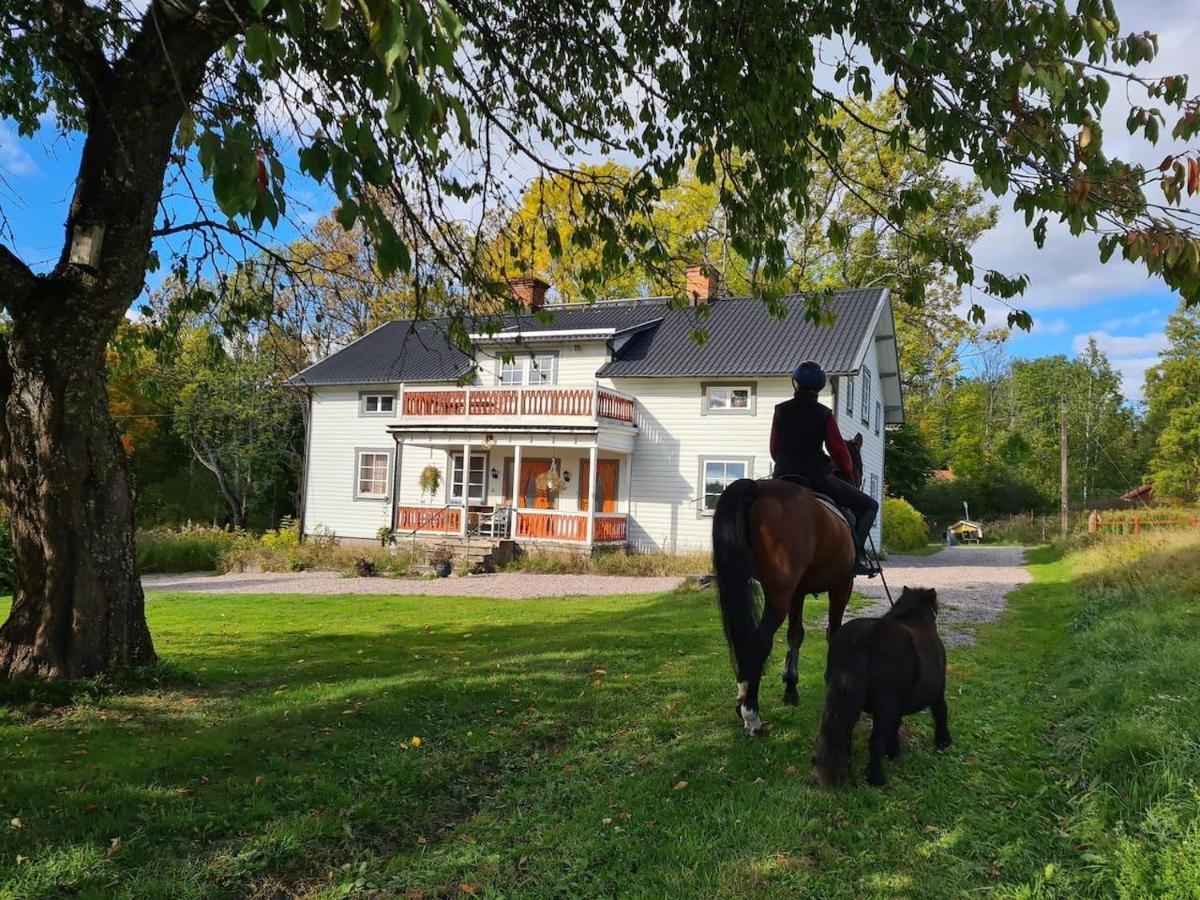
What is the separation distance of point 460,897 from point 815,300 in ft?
17.3

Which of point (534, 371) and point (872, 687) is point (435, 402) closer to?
→ point (534, 371)

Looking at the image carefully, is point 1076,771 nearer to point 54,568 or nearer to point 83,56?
point 54,568

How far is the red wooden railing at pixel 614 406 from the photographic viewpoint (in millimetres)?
21875

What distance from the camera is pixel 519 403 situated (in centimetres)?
2325

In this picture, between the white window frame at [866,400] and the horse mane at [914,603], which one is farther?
the white window frame at [866,400]

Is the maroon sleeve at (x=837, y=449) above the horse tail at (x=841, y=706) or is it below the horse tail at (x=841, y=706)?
above

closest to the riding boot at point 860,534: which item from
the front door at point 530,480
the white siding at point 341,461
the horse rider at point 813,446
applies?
the horse rider at point 813,446

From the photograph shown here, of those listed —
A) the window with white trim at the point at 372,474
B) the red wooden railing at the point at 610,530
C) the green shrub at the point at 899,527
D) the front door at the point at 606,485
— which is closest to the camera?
the red wooden railing at the point at 610,530

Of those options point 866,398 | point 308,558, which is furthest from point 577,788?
point 866,398

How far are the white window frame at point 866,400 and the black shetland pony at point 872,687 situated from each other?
2073 centimetres

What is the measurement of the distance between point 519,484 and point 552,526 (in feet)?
8.23

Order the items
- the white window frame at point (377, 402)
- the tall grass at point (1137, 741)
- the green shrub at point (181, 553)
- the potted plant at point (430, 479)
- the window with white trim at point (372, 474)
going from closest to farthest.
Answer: the tall grass at point (1137, 741)
the green shrub at point (181, 553)
the potted plant at point (430, 479)
the window with white trim at point (372, 474)
the white window frame at point (377, 402)

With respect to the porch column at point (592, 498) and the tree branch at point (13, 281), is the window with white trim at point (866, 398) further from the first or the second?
the tree branch at point (13, 281)

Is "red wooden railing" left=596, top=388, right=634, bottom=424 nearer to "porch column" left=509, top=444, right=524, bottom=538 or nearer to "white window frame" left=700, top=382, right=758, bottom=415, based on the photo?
"white window frame" left=700, top=382, right=758, bottom=415
